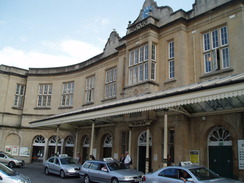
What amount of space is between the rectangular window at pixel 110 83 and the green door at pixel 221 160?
11032 mm

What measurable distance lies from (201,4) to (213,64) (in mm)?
4366

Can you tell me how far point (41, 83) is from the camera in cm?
3119

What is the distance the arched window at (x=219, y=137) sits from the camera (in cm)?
1366

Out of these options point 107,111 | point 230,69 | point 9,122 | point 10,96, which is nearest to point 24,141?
point 9,122

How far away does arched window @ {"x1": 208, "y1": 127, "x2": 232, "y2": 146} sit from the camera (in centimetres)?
1366

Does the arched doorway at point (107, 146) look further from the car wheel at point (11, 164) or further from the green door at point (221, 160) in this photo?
the green door at point (221, 160)

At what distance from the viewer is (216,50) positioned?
15.2m

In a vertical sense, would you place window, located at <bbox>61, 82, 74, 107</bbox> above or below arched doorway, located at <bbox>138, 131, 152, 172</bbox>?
above

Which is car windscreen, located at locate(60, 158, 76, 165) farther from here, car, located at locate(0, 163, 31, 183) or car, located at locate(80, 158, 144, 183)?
car, located at locate(0, 163, 31, 183)

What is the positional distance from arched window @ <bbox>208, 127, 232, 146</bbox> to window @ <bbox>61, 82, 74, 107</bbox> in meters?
17.7

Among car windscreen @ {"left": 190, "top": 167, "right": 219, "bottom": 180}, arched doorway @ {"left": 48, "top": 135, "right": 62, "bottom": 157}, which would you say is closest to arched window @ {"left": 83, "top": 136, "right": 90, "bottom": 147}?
arched doorway @ {"left": 48, "top": 135, "right": 62, "bottom": 157}

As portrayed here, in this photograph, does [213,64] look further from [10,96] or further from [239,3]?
[10,96]

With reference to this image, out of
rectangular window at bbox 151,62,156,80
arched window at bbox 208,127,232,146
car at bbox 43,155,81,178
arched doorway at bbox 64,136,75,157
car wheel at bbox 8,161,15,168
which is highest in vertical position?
rectangular window at bbox 151,62,156,80

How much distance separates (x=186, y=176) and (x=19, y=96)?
88.6 feet
